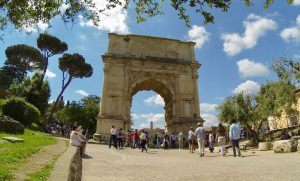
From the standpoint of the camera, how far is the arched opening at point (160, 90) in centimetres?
3080

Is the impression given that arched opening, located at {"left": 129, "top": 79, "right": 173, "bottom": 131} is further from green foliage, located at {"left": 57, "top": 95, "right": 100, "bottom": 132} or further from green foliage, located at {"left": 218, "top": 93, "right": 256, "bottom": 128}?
green foliage, located at {"left": 57, "top": 95, "right": 100, "bottom": 132}

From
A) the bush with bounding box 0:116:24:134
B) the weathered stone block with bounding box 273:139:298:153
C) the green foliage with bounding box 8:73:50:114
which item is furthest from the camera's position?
the green foliage with bounding box 8:73:50:114

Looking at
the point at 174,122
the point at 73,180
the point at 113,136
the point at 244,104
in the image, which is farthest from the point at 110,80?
the point at 73,180

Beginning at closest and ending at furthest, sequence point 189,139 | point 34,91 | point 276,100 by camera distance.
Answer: point 189,139, point 276,100, point 34,91

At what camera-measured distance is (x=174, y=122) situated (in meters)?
29.2

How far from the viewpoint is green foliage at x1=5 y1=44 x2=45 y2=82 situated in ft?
192

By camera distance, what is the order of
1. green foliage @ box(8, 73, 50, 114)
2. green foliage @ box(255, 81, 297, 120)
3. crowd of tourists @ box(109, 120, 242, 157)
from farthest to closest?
green foliage @ box(8, 73, 50, 114) < green foliage @ box(255, 81, 297, 120) < crowd of tourists @ box(109, 120, 242, 157)

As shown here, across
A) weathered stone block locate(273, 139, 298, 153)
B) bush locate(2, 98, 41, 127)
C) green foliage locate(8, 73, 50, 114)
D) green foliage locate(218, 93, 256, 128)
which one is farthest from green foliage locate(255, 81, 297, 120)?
green foliage locate(8, 73, 50, 114)

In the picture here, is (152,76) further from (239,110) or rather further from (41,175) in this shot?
(41,175)

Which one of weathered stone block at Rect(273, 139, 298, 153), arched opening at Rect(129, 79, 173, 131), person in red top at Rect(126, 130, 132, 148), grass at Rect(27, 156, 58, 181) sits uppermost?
arched opening at Rect(129, 79, 173, 131)

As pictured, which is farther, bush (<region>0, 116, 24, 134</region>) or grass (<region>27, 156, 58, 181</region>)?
bush (<region>0, 116, 24, 134</region>)

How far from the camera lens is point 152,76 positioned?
3047 centimetres

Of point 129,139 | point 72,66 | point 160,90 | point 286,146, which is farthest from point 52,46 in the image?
point 286,146

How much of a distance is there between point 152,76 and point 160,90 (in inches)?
121
